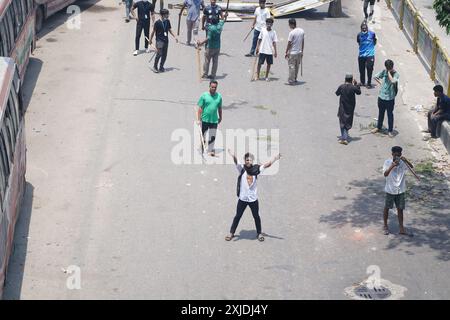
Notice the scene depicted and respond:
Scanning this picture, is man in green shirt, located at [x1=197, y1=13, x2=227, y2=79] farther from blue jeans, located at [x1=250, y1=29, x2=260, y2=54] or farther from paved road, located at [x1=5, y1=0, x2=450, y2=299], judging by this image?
blue jeans, located at [x1=250, y1=29, x2=260, y2=54]

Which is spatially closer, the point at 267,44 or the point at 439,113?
the point at 439,113

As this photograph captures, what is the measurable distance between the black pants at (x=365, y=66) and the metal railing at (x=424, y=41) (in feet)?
5.86

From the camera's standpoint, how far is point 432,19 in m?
32.1

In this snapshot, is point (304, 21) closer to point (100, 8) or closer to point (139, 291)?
point (100, 8)

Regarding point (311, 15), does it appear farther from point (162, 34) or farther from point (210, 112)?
point (210, 112)

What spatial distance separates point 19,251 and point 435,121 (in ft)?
33.4

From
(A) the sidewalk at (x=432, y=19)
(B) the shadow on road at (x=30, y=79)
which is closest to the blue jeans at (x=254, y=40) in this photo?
(A) the sidewalk at (x=432, y=19)

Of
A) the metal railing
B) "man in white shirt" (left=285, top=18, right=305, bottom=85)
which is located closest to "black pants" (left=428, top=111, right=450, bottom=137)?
the metal railing

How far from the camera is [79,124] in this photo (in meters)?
21.8

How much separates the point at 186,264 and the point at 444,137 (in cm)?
837

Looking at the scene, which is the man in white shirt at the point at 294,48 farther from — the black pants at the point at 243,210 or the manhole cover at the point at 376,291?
the manhole cover at the point at 376,291

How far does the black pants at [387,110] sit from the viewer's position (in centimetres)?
2169

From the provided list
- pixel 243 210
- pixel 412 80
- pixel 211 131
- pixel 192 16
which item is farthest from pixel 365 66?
pixel 243 210

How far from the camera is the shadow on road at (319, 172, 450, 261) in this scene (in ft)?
55.2
